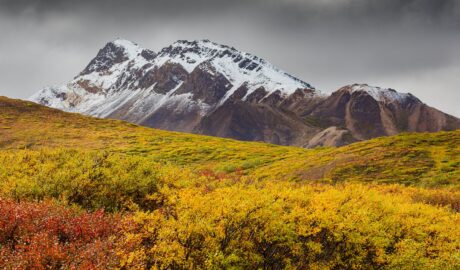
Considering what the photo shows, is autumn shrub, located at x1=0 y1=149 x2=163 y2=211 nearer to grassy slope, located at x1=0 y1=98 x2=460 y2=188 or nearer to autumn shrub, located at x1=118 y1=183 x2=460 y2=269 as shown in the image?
autumn shrub, located at x1=118 y1=183 x2=460 y2=269

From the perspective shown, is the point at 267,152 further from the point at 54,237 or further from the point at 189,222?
the point at 54,237

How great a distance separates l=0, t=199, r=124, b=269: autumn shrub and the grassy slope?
1757cm

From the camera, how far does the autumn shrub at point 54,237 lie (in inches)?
481

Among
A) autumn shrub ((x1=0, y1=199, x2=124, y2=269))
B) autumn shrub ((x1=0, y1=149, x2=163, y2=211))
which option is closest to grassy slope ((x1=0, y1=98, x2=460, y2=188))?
autumn shrub ((x1=0, y1=149, x2=163, y2=211))

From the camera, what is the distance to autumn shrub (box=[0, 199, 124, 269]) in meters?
12.2

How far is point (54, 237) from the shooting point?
13250 mm

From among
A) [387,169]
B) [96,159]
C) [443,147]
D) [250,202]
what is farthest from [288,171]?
[250,202]

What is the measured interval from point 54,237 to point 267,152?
4501 cm

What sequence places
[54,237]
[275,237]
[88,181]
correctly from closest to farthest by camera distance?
[54,237], [275,237], [88,181]

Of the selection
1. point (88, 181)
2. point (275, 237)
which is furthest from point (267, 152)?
point (275, 237)

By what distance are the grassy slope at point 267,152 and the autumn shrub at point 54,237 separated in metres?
17.6

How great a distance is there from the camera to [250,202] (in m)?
13.8

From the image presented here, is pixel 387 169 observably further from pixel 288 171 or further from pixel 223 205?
pixel 223 205

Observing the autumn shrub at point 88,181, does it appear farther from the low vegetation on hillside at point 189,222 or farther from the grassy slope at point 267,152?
the grassy slope at point 267,152
